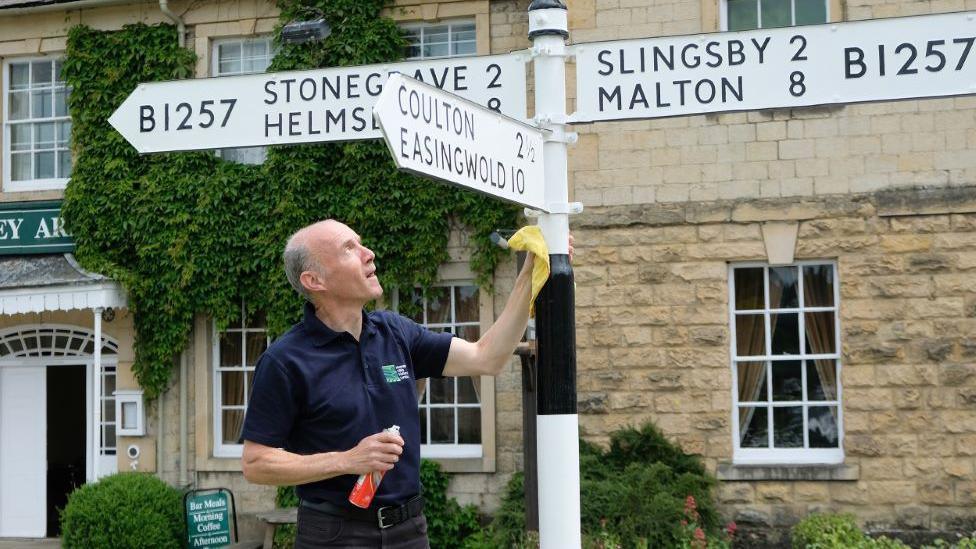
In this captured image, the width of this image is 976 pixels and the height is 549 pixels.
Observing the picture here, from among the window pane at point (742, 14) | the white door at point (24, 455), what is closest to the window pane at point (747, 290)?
the window pane at point (742, 14)

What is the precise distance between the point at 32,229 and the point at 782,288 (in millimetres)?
8008

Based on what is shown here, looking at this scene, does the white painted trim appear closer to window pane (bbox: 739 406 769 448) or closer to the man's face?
window pane (bbox: 739 406 769 448)

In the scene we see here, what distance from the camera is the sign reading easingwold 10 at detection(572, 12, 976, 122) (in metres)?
4.18

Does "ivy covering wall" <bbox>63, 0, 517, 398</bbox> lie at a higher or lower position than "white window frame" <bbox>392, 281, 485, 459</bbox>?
higher

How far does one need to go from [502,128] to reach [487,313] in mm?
8519

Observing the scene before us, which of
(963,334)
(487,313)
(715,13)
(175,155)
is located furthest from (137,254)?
(963,334)

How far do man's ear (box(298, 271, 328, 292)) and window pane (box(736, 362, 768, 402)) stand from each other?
26.4ft

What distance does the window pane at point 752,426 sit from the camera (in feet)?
37.5

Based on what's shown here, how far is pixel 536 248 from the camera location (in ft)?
12.2

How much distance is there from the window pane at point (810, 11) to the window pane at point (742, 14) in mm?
394

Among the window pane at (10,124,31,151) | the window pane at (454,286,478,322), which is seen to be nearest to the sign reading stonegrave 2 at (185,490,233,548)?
the window pane at (454,286,478,322)

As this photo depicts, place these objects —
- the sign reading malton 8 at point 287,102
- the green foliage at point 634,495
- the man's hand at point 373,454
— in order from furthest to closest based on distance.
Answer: the green foliage at point 634,495, the sign reading malton 8 at point 287,102, the man's hand at point 373,454

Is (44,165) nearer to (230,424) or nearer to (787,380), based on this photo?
(230,424)

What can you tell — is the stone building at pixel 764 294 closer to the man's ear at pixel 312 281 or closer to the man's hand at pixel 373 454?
the man's ear at pixel 312 281
